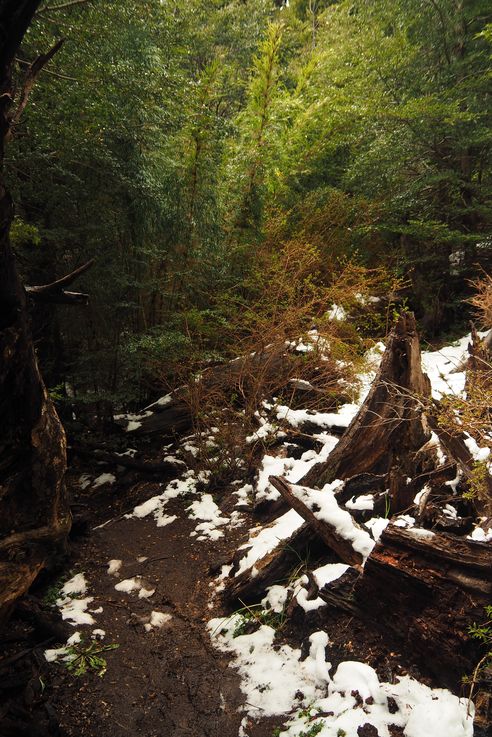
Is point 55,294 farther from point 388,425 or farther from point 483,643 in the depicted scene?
point 483,643

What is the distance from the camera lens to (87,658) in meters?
2.88

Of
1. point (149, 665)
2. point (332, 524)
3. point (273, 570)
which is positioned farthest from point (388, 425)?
point (149, 665)

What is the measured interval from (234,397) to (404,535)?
11.4 feet

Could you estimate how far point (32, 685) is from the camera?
256 centimetres

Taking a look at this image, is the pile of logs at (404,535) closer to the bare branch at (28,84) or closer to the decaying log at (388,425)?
the decaying log at (388,425)

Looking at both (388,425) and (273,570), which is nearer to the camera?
(273,570)

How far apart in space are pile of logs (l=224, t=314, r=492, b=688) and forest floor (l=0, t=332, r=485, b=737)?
16 centimetres

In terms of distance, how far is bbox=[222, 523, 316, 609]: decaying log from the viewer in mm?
3193

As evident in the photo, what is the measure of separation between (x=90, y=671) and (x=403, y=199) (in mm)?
8713

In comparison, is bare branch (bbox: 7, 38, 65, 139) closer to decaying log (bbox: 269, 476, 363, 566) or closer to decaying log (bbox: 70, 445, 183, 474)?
decaying log (bbox: 269, 476, 363, 566)

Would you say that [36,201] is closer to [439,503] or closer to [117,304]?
[117,304]

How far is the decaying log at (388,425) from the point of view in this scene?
3547mm

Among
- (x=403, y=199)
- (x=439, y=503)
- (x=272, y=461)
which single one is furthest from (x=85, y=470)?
(x=403, y=199)

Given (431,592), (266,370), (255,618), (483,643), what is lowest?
(255,618)
